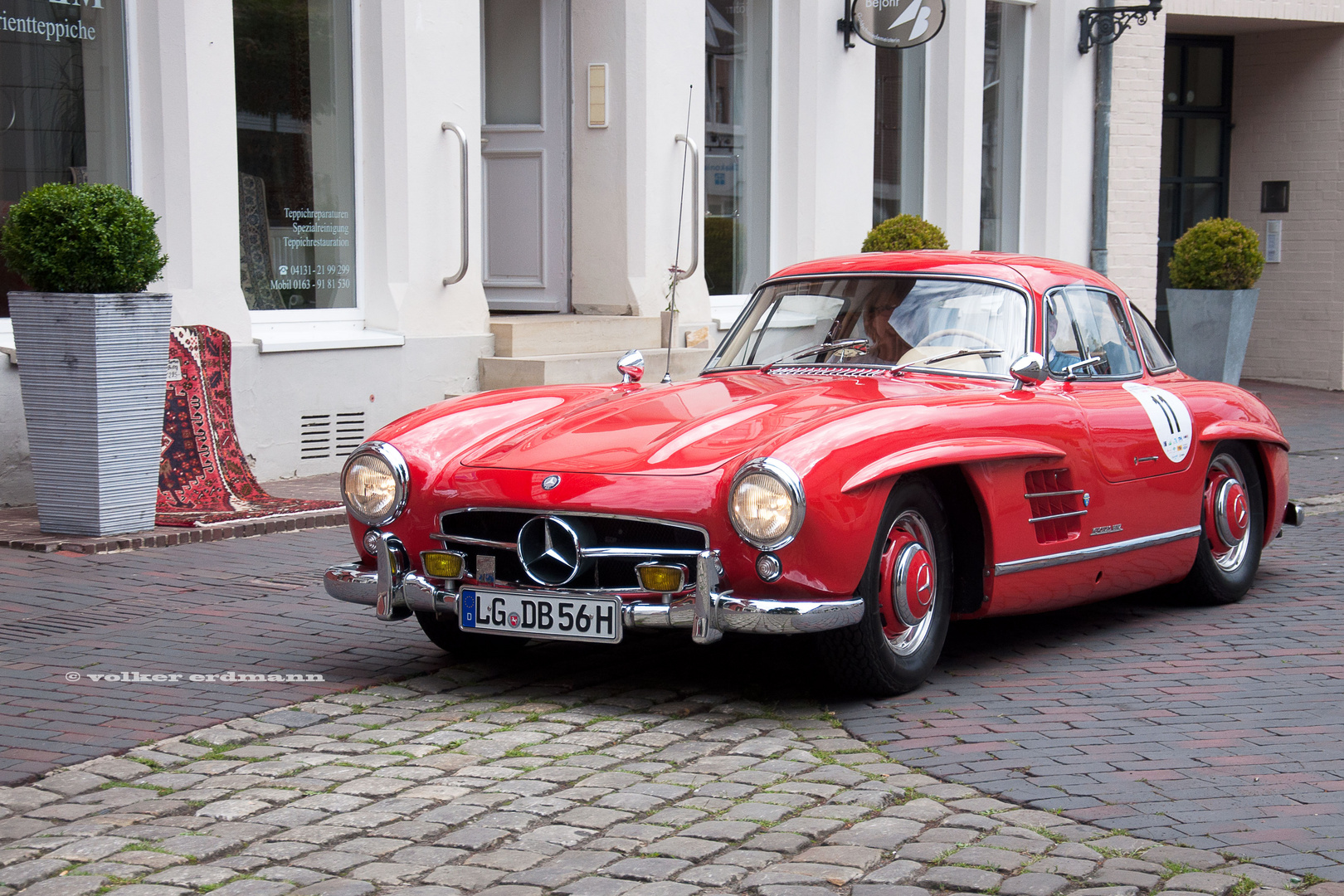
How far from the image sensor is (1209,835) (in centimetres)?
372

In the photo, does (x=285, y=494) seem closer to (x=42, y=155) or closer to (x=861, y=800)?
(x=42, y=155)

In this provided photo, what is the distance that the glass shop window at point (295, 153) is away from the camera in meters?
10.2

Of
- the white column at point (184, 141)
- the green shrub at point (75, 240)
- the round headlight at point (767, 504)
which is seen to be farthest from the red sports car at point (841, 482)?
the white column at point (184, 141)

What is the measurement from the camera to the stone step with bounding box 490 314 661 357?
11148mm

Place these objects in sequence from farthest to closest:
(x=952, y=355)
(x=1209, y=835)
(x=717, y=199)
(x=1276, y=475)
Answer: (x=717, y=199) → (x=1276, y=475) → (x=952, y=355) → (x=1209, y=835)

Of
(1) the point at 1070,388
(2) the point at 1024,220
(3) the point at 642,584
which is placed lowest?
(3) the point at 642,584

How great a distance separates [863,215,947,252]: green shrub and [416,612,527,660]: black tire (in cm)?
801

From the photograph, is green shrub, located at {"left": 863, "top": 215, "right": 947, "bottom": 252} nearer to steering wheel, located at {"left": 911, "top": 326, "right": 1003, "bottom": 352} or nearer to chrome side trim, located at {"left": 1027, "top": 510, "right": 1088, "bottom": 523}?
steering wheel, located at {"left": 911, "top": 326, "right": 1003, "bottom": 352}

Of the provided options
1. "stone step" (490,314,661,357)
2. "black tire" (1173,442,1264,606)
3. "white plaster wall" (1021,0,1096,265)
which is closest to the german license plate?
"black tire" (1173,442,1264,606)

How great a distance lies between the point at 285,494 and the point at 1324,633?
5638 millimetres

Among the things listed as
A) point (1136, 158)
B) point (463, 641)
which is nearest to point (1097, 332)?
point (463, 641)

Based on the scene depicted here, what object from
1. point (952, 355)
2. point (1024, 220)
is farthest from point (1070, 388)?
point (1024, 220)

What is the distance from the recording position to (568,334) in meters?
11.5

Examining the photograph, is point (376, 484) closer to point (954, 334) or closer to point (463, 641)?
point (463, 641)
